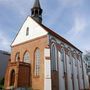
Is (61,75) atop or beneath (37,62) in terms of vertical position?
beneath

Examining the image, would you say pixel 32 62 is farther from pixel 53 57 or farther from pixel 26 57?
pixel 53 57

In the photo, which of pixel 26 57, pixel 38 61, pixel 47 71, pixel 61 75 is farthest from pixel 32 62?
pixel 61 75

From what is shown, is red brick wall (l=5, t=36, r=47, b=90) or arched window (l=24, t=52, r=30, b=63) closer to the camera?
red brick wall (l=5, t=36, r=47, b=90)

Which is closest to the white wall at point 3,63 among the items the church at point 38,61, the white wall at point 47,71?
the church at point 38,61

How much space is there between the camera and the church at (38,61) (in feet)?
82.4

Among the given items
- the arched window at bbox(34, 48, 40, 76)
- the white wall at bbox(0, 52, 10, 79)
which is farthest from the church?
the white wall at bbox(0, 52, 10, 79)

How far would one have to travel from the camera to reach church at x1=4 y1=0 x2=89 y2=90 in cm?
2513

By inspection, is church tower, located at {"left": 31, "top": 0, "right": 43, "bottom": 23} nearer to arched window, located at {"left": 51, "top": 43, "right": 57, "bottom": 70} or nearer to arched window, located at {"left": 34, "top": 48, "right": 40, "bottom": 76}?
arched window, located at {"left": 51, "top": 43, "right": 57, "bottom": 70}

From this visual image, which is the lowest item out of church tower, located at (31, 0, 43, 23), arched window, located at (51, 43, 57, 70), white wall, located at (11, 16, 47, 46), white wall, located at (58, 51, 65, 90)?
white wall, located at (58, 51, 65, 90)

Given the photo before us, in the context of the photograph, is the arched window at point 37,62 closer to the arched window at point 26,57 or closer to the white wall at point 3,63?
the arched window at point 26,57

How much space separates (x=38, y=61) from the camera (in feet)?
89.5

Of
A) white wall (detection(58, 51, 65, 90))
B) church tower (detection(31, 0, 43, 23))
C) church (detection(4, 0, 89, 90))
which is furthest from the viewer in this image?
church tower (detection(31, 0, 43, 23))

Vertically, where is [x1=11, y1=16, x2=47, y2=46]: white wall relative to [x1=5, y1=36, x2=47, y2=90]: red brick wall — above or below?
above

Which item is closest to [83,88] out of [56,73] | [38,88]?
[56,73]
